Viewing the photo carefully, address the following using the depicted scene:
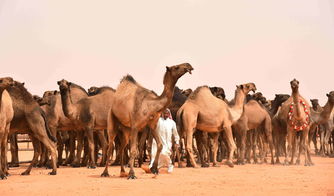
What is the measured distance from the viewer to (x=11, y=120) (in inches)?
476

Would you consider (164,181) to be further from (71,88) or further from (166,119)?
(71,88)

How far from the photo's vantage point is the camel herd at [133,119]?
455 inches

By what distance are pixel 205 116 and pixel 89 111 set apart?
12.4ft

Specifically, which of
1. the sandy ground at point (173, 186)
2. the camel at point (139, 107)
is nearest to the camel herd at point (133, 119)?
the camel at point (139, 107)

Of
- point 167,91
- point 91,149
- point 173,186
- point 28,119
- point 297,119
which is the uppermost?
point 167,91

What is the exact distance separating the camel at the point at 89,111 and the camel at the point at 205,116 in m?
2.62

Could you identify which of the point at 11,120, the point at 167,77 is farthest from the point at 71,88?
the point at 167,77

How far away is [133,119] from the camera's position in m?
11.4

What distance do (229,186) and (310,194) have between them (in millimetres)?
1735

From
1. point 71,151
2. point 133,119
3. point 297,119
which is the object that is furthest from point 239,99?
point 133,119

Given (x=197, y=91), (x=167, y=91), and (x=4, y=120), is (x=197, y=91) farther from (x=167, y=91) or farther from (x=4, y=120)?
(x=4, y=120)

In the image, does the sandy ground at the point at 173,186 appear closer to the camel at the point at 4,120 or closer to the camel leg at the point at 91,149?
the camel at the point at 4,120

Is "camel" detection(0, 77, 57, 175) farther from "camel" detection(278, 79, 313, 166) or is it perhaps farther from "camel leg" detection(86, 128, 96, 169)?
"camel" detection(278, 79, 313, 166)

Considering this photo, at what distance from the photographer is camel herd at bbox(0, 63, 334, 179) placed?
455 inches
